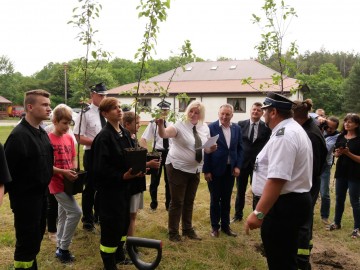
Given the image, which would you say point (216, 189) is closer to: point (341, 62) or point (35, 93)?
point (35, 93)

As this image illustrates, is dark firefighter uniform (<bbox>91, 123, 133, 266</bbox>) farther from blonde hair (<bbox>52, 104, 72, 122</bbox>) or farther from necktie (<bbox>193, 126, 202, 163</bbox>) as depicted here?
necktie (<bbox>193, 126, 202, 163</bbox>)

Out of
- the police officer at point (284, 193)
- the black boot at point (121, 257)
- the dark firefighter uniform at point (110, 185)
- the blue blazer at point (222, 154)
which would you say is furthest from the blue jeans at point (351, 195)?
the dark firefighter uniform at point (110, 185)

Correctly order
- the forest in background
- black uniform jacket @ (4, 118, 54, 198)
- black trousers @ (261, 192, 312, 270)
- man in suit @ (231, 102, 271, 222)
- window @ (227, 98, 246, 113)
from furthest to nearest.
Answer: window @ (227, 98, 246, 113) < the forest in background < man in suit @ (231, 102, 271, 222) < black uniform jacket @ (4, 118, 54, 198) < black trousers @ (261, 192, 312, 270)

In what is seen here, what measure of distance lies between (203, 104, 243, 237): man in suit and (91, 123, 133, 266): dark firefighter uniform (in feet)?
6.00

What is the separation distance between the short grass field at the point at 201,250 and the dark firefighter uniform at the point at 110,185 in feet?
2.01

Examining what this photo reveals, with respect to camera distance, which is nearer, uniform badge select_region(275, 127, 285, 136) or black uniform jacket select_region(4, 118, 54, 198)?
uniform badge select_region(275, 127, 285, 136)

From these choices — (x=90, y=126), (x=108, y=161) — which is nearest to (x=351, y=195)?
(x=108, y=161)

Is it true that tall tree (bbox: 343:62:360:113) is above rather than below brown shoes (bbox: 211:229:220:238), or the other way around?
above

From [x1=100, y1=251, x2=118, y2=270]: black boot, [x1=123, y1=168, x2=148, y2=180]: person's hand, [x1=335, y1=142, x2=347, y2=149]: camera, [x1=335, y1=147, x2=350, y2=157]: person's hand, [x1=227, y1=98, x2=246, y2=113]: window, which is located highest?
[x1=227, y1=98, x2=246, y2=113]: window

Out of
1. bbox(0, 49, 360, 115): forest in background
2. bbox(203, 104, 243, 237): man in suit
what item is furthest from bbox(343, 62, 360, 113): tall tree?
bbox(203, 104, 243, 237): man in suit

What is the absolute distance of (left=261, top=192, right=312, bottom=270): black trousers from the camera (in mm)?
2736

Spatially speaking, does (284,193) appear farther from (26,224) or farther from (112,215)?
(26,224)

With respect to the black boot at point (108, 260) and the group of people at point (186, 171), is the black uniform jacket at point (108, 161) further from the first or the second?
the black boot at point (108, 260)

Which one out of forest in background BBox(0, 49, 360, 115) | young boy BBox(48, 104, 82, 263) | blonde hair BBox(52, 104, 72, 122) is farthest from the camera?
forest in background BBox(0, 49, 360, 115)
